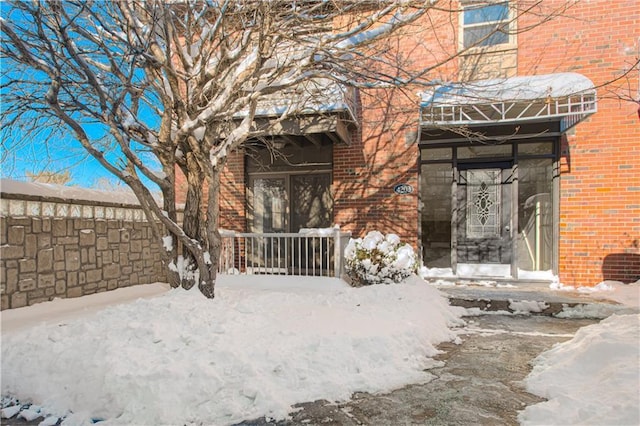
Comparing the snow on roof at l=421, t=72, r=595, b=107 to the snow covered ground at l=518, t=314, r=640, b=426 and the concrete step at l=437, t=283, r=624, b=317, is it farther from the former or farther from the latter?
the snow covered ground at l=518, t=314, r=640, b=426

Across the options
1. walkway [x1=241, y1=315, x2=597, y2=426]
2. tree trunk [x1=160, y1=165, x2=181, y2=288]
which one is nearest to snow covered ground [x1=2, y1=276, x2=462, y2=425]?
walkway [x1=241, y1=315, x2=597, y2=426]

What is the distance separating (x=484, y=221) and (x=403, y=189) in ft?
6.33

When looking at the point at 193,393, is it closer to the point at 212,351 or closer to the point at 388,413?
the point at 212,351

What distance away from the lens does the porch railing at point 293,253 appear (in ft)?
22.7

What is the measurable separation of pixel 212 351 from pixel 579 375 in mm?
3167

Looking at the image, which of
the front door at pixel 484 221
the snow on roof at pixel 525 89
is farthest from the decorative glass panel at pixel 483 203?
the snow on roof at pixel 525 89

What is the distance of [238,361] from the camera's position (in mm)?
3121

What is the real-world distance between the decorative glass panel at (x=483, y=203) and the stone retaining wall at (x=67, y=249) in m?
6.68

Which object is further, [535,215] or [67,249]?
[535,215]

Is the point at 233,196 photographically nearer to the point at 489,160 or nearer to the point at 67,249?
the point at 67,249

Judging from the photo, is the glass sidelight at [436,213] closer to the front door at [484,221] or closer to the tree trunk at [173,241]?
the front door at [484,221]

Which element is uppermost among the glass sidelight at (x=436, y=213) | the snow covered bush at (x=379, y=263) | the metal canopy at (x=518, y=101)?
the metal canopy at (x=518, y=101)

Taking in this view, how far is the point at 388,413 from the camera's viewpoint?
2643 mm

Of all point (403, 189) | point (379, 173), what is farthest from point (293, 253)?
point (403, 189)
